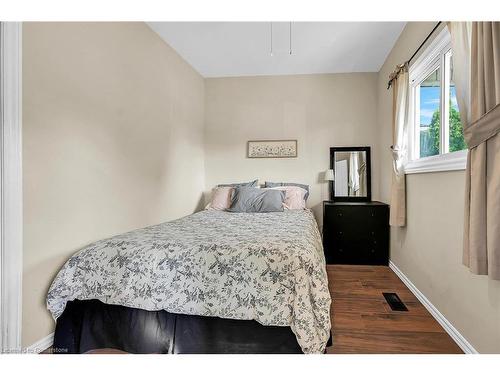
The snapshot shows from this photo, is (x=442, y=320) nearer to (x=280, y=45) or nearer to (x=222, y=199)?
(x=222, y=199)

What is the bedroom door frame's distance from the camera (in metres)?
1.44

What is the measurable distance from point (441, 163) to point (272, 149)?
244cm

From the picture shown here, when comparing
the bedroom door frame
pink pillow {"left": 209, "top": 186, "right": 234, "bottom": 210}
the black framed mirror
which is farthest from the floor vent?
the bedroom door frame

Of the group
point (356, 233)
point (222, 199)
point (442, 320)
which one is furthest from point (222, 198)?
point (442, 320)

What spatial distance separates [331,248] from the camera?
3.46 m

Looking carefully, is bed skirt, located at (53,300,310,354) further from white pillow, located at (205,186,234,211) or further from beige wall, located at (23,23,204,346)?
white pillow, located at (205,186,234,211)

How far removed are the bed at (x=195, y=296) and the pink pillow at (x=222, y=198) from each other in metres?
1.90

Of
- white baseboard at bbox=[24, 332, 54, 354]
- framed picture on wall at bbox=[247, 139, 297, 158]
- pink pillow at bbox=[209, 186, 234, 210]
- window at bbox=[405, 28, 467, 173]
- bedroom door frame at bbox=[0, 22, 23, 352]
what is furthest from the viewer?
framed picture on wall at bbox=[247, 139, 297, 158]

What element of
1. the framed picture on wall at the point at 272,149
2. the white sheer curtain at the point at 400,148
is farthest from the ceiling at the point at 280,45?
the framed picture on wall at the point at 272,149

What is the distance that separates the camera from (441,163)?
1.96 m

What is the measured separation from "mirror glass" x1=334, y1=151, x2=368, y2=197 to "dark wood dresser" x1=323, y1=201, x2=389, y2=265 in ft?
1.81

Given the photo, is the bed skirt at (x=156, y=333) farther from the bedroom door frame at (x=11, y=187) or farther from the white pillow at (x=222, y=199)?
the white pillow at (x=222, y=199)
